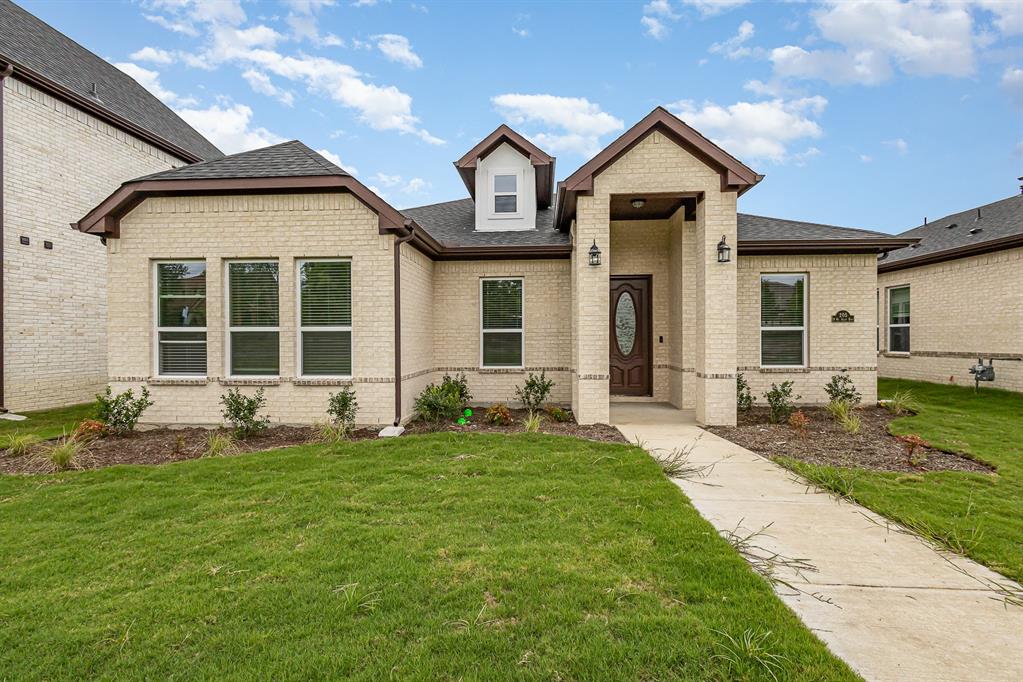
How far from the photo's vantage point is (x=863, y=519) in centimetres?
410

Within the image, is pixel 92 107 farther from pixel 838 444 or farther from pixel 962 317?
pixel 962 317

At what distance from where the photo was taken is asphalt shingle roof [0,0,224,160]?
10.5 m

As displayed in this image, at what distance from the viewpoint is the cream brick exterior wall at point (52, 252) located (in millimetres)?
9609

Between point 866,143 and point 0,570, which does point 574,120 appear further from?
point 0,570

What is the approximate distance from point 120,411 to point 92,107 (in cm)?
820

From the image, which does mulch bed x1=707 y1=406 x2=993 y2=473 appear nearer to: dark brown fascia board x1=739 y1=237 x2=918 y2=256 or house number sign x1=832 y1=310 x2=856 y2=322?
house number sign x1=832 y1=310 x2=856 y2=322

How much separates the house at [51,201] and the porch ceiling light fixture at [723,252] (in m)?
13.8

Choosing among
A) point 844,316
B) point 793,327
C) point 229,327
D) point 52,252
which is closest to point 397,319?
point 229,327

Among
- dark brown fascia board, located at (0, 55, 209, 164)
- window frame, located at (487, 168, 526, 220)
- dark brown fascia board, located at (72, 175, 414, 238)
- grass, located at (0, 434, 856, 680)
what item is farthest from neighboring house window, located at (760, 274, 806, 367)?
dark brown fascia board, located at (0, 55, 209, 164)

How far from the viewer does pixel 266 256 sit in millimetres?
8109

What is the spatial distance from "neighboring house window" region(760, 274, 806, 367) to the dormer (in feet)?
18.5

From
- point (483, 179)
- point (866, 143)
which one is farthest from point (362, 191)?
point (866, 143)

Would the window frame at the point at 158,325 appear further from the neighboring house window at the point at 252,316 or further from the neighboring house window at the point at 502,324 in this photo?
the neighboring house window at the point at 502,324

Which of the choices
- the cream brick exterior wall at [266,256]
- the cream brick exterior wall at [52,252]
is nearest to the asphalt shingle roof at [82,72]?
the cream brick exterior wall at [52,252]
